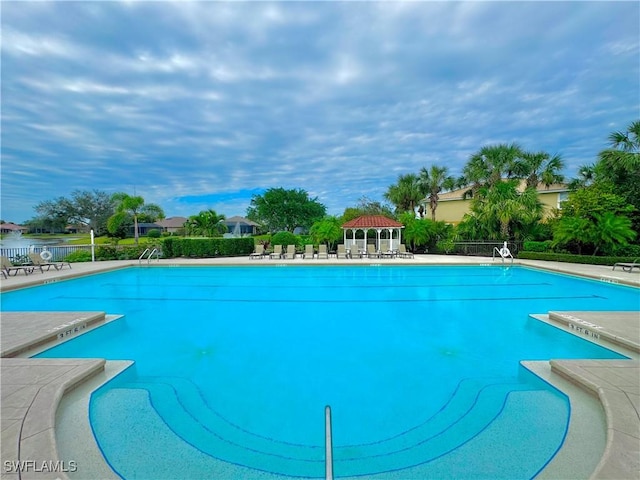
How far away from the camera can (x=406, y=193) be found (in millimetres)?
29141

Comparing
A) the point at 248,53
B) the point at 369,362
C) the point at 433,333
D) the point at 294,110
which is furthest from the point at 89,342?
the point at 294,110

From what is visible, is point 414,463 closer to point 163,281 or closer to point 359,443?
point 359,443

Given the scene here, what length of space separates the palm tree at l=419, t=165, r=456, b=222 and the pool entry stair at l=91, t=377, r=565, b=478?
24.7 m

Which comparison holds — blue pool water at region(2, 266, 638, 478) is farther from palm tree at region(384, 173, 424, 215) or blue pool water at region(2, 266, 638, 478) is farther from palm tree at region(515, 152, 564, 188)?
palm tree at region(384, 173, 424, 215)

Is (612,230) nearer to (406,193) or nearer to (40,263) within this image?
(406,193)

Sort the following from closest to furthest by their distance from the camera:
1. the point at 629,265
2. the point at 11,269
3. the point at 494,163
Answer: the point at 629,265 → the point at 11,269 → the point at 494,163

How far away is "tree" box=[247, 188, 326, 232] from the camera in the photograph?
36875 millimetres

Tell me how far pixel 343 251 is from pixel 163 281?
9504mm

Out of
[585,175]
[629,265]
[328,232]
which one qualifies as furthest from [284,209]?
[629,265]

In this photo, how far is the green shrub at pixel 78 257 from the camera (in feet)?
58.3

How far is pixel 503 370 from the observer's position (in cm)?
486

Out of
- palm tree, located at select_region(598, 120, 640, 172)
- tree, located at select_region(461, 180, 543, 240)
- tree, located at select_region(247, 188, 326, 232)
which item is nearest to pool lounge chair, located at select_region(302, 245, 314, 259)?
tree, located at select_region(461, 180, 543, 240)

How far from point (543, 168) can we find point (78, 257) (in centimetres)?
2987

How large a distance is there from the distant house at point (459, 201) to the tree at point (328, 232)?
31.1 ft
